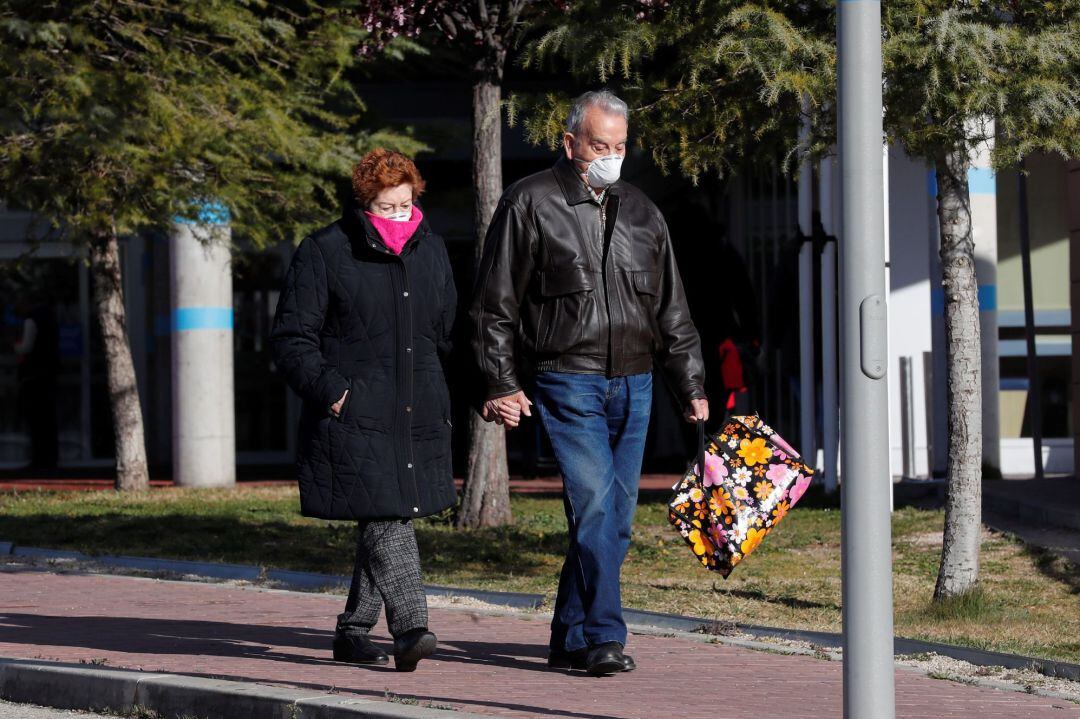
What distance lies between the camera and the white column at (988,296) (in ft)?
47.0

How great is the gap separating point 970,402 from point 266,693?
12.6ft

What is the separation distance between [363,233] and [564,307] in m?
0.83

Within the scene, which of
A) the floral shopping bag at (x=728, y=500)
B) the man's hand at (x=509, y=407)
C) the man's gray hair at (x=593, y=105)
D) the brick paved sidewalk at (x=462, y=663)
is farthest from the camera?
the floral shopping bag at (x=728, y=500)

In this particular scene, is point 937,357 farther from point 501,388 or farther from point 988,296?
point 501,388

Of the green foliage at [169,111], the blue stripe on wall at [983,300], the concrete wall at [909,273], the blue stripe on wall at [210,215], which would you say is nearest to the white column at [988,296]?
the blue stripe on wall at [983,300]

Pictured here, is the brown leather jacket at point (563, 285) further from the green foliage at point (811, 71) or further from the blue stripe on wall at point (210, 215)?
the blue stripe on wall at point (210, 215)

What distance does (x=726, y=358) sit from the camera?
51.6ft

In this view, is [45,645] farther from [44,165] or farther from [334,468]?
[44,165]

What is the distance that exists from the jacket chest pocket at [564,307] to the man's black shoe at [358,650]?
1.35 m

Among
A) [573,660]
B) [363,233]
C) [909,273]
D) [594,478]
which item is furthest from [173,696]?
[909,273]

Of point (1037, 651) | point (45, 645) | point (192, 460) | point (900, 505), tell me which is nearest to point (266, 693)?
point (45, 645)

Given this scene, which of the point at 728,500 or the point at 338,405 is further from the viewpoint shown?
the point at 728,500

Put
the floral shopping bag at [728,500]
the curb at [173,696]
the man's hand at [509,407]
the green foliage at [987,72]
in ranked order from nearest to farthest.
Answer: the curb at [173,696], the man's hand at [509,407], the floral shopping bag at [728,500], the green foliage at [987,72]

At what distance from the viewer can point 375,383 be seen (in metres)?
6.02
